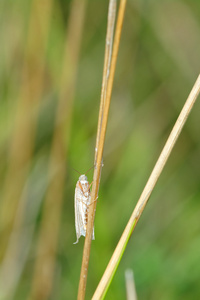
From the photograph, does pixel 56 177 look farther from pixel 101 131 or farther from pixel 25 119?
pixel 101 131

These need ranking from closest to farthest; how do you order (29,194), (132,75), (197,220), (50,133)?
(29,194)
(197,220)
(50,133)
(132,75)

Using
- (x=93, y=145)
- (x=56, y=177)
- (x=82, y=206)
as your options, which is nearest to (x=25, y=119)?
(x=56, y=177)

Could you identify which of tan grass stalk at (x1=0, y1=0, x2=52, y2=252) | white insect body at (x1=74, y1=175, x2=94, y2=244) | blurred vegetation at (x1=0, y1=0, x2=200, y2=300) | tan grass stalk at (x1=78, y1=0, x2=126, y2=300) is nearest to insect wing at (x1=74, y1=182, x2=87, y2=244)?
white insect body at (x1=74, y1=175, x2=94, y2=244)

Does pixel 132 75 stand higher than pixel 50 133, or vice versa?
pixel 132 75

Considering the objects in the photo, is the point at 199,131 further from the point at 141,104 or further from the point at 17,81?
the point at 17,81

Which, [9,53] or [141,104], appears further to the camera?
[141,104]

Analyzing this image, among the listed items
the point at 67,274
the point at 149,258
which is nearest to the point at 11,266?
the point at 67,274

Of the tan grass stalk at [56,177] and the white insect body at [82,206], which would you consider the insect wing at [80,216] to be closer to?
the white insect body at [82,206]
